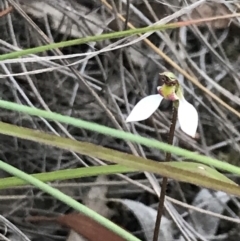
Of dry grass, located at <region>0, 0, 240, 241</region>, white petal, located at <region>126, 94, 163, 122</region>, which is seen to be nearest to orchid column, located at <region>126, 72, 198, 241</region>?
white petal, located at <region>126, 94, 163, 122</region>

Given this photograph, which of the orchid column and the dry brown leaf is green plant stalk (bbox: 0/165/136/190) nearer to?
the orchid column

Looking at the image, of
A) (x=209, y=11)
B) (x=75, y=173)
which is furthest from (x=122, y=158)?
(x=209, y=11)

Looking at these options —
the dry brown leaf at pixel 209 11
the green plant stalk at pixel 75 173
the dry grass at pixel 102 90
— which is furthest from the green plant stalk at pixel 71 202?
the dry brown leaf at pixel 209 11

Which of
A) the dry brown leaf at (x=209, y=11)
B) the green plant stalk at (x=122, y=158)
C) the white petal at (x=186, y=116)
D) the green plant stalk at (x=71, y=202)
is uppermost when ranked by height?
the dry brown leaf at (x=209, y=11)

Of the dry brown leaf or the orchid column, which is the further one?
the dry brown leaf

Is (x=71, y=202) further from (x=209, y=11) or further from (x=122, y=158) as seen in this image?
(x=209, y=11)

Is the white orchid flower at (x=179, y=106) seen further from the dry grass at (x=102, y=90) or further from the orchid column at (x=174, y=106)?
the dry grass at (x=102, y=90)

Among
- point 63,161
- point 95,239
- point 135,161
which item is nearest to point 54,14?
point 63,161

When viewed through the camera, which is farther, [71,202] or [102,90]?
[102,90]
